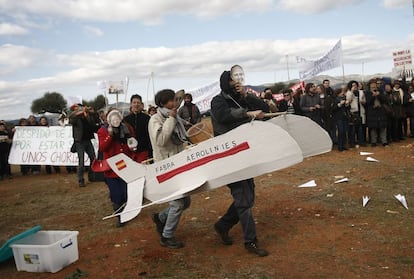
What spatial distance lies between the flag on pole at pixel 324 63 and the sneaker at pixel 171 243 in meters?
11.5

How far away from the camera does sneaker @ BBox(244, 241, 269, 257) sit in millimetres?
4359

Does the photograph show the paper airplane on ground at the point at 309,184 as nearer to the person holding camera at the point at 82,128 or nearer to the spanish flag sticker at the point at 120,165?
the spanish flag sticker at the point at 120,165

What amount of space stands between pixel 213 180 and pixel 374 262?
1829mm

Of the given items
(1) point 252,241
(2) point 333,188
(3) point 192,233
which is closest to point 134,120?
(3) point 192,233

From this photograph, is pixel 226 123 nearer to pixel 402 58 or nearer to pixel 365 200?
pixel 365 200

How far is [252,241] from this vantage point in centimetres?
443

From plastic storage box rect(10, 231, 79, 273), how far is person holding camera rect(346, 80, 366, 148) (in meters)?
9.35

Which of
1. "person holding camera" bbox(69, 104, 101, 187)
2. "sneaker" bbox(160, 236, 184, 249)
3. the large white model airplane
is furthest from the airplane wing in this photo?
"person holding camera" bbox(69, 104, 101, 187)

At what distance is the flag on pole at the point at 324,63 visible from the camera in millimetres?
14410

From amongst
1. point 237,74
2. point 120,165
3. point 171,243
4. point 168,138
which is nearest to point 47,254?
point 120,165

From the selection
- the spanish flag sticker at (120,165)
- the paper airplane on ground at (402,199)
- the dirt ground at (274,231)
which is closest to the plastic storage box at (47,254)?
the dirt ground at (274,231)

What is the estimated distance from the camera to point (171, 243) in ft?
16.1

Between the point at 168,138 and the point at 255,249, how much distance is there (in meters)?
1.62

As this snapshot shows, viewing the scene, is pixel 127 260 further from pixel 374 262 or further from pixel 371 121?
pixel 371 121
